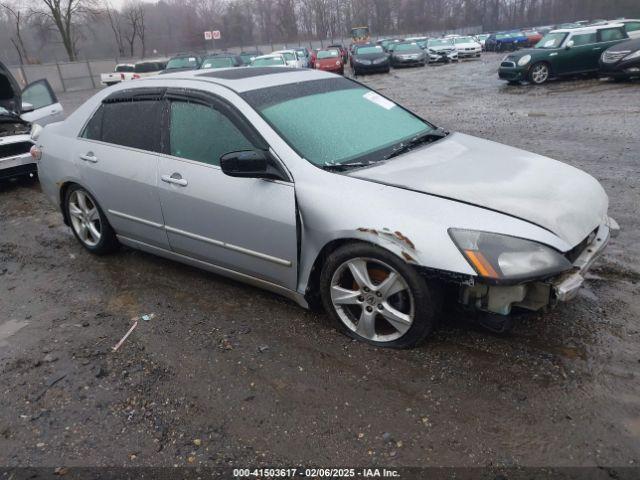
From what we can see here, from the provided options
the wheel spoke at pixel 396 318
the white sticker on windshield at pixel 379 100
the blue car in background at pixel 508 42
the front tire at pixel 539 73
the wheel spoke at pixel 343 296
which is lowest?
the blue car in background at pixel 508 42

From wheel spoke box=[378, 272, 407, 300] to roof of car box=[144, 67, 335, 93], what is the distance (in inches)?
64.5

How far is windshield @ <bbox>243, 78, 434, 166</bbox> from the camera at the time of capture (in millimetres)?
3133

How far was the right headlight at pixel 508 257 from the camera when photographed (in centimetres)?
240

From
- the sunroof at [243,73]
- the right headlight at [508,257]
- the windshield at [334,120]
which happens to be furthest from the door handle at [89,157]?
the right headlight at [508,257]

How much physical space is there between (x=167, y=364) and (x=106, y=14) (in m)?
68.1

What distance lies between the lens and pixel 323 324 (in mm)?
3246

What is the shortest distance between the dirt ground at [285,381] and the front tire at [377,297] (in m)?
0.12

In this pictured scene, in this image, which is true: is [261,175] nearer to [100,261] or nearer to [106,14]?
[100,261]

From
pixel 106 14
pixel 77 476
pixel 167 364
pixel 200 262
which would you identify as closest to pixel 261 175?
pixel 200 262

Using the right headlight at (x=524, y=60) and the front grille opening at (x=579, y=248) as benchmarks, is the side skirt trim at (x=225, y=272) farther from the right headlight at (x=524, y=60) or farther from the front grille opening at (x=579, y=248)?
the right headlight at (x=524, y=60)

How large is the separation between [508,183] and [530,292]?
67 cm

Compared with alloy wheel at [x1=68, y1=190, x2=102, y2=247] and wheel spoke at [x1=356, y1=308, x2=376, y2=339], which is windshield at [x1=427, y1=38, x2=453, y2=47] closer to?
alloy wheel at [x1=68, y1=190, x2=102, y2=247]

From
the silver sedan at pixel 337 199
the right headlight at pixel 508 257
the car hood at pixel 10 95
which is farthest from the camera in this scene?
the car hood at pixel 10 95

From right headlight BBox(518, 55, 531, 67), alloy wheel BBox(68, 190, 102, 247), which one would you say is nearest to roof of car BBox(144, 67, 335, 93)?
alloy wheel BBox(68, 190, 102, 247)
